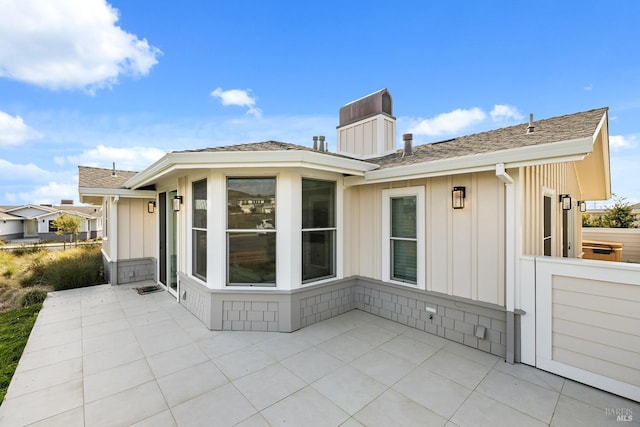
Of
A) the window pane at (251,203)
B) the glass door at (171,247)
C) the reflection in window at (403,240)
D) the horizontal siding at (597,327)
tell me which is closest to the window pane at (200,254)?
the window pane at (251,203)

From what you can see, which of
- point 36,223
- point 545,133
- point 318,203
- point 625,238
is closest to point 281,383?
point 318,203

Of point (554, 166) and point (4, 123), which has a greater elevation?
point (4, 123)

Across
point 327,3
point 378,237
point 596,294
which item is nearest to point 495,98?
point 327,3

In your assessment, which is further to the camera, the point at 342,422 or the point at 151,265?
the point at 151,265

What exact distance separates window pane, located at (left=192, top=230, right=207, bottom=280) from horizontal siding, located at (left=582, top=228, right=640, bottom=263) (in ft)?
41.5

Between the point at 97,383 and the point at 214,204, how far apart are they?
2531 millimetres

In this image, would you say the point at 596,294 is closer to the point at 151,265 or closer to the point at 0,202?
the point at 151,265

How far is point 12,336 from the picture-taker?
423 cm

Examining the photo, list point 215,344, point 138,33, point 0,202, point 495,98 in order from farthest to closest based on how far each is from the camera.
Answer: point 0,202
point 495,98
point 138,33
point 215,344

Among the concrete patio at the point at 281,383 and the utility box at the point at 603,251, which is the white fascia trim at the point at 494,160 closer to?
the concrete patio at the point at 281,383

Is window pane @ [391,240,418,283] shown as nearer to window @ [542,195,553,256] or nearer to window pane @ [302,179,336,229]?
window pane @ [302,179,336,229]

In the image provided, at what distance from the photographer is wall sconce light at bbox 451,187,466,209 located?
3.84 m

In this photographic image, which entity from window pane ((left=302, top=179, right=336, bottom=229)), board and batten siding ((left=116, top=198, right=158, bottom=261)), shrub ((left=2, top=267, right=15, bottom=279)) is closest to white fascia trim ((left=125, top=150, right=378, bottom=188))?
window pane ((left=302, top=179, right=336, bottom=229))

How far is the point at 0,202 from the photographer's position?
1356 inches
